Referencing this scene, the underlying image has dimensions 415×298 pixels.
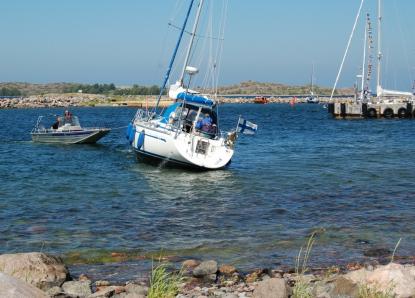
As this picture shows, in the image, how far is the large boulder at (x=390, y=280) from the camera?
9609mm

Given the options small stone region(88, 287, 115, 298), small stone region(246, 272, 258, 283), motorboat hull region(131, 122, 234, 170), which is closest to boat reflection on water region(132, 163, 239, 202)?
motorboat hull region(131, 122, 234, 170)

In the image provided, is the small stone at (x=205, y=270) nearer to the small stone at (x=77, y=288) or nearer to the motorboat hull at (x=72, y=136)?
the small stone at (x=77, y=288)

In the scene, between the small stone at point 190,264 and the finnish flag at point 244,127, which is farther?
the finnish flag at point 244,127

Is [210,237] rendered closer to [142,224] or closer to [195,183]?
[142,224]

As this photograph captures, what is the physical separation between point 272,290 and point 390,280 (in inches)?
72.8

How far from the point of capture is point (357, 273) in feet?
34.6

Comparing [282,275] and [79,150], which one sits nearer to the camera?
[282,275]

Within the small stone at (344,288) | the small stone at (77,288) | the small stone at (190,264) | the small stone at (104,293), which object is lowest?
the small stone at (190,264)

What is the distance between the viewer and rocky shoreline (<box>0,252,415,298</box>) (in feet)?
31.7

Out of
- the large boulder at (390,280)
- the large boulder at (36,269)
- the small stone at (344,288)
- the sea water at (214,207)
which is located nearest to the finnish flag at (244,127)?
the sea water at (214,207)

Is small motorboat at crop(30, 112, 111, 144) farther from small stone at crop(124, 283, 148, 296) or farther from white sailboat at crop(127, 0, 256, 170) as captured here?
small stone at crop(124, 283, 148, 296)

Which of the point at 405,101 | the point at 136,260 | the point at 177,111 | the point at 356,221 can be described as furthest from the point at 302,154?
the point at 405,101

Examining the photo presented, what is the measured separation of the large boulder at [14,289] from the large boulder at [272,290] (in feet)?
11.4

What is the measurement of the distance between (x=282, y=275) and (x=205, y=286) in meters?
1.71
